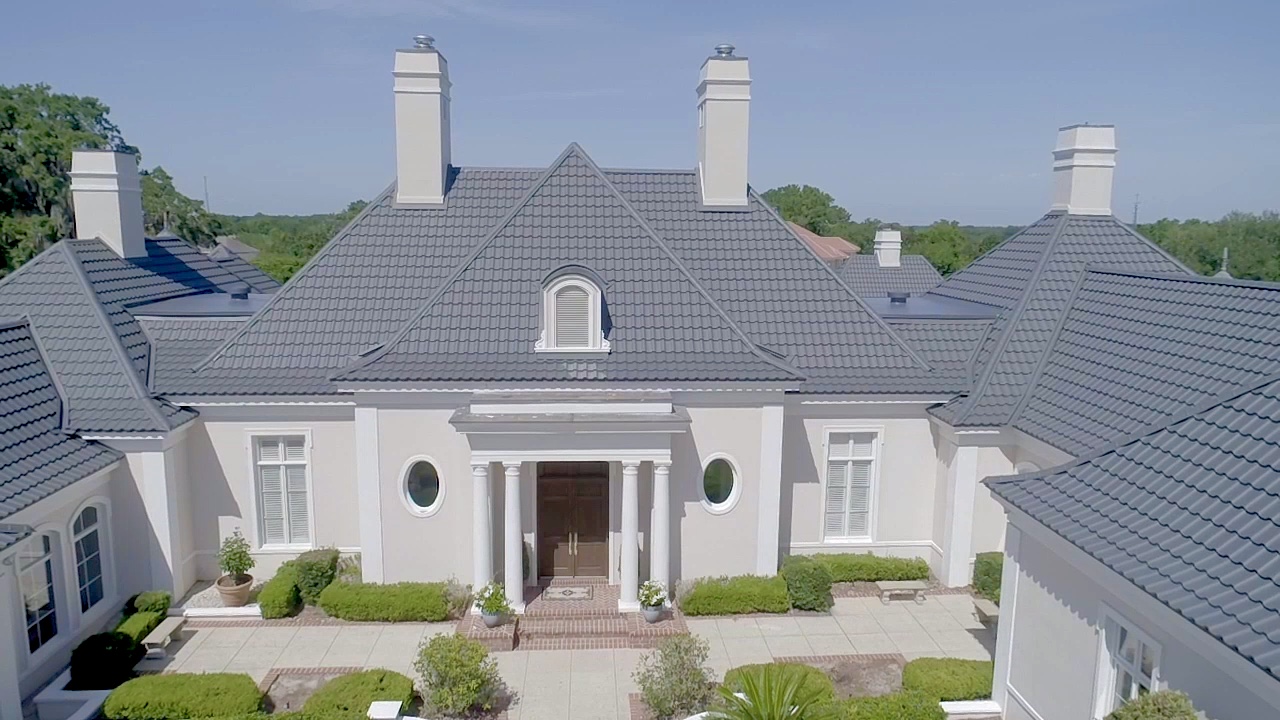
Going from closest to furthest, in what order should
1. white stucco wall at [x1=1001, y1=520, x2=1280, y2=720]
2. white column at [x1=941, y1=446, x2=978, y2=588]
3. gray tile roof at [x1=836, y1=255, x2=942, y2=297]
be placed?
white stucco wall at [x1=1001, y1=520, x2=1280, y2=720], white column at [x1=941, y1=446, x2=978, y2=588], gray tile roof at [x1=836, y1=255, x2=942, y2=297]

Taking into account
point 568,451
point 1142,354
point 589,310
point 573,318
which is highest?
point 589,310

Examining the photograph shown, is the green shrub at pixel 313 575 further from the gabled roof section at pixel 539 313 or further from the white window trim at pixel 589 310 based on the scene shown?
the white window trim at pixel 589 310

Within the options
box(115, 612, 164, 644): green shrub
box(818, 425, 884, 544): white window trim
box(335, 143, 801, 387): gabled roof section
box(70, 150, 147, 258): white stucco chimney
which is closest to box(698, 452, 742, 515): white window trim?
box(335, 143, 801, 387): gabled roof section

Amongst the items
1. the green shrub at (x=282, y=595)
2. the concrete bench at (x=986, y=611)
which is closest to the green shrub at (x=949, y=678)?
the concrete bench at (x=986, y=611)

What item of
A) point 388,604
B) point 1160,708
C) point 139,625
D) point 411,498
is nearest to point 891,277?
point 411,498

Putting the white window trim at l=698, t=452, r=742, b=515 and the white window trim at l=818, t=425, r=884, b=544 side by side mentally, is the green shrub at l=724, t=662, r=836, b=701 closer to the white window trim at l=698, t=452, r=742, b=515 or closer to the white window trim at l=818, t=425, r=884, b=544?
the white window trim at l=698, t=452, r=742, b=515

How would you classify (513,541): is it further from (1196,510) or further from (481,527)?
(1196,510)

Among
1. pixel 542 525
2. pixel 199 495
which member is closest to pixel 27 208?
pixel 199 495
